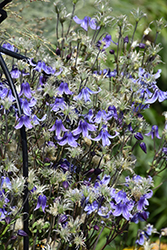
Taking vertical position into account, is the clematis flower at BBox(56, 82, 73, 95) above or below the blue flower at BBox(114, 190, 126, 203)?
above

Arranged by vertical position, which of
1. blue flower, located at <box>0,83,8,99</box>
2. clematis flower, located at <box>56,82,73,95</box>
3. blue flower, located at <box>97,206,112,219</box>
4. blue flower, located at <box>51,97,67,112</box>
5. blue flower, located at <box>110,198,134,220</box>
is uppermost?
clematis flower, located at <box>56,82,73,95</box>

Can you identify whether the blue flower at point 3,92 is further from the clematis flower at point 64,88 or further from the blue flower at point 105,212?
the blue flower at point 105,212

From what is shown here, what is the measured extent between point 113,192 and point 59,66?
359mm

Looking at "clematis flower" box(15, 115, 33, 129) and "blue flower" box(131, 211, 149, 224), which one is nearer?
"clematis flower" box(15, 115, 33, 129)

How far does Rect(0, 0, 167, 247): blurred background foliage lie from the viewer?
1178 mm

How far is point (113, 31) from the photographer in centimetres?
212

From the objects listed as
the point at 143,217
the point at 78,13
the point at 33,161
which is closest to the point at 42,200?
the point at 33,161

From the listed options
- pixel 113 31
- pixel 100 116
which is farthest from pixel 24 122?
pixel 113 31

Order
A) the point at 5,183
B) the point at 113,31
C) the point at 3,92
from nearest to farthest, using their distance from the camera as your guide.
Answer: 1. the point at 5,183
2. the point at 3,92
3. the point at 113,31

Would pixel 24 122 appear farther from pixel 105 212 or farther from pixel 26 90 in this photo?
pixel 105 212

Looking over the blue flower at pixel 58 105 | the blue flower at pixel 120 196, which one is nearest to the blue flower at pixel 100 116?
the blue flower at pixel 58 105

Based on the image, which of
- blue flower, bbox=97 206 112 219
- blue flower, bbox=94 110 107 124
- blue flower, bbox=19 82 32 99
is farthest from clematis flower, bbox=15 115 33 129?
blue flower, bbox=97 206 112 219

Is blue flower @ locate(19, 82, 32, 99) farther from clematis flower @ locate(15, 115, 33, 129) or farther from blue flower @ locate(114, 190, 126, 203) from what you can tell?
blue flower @ locate(114, 190, 126, 203)

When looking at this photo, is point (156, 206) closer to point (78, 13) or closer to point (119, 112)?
point (119, 112)
